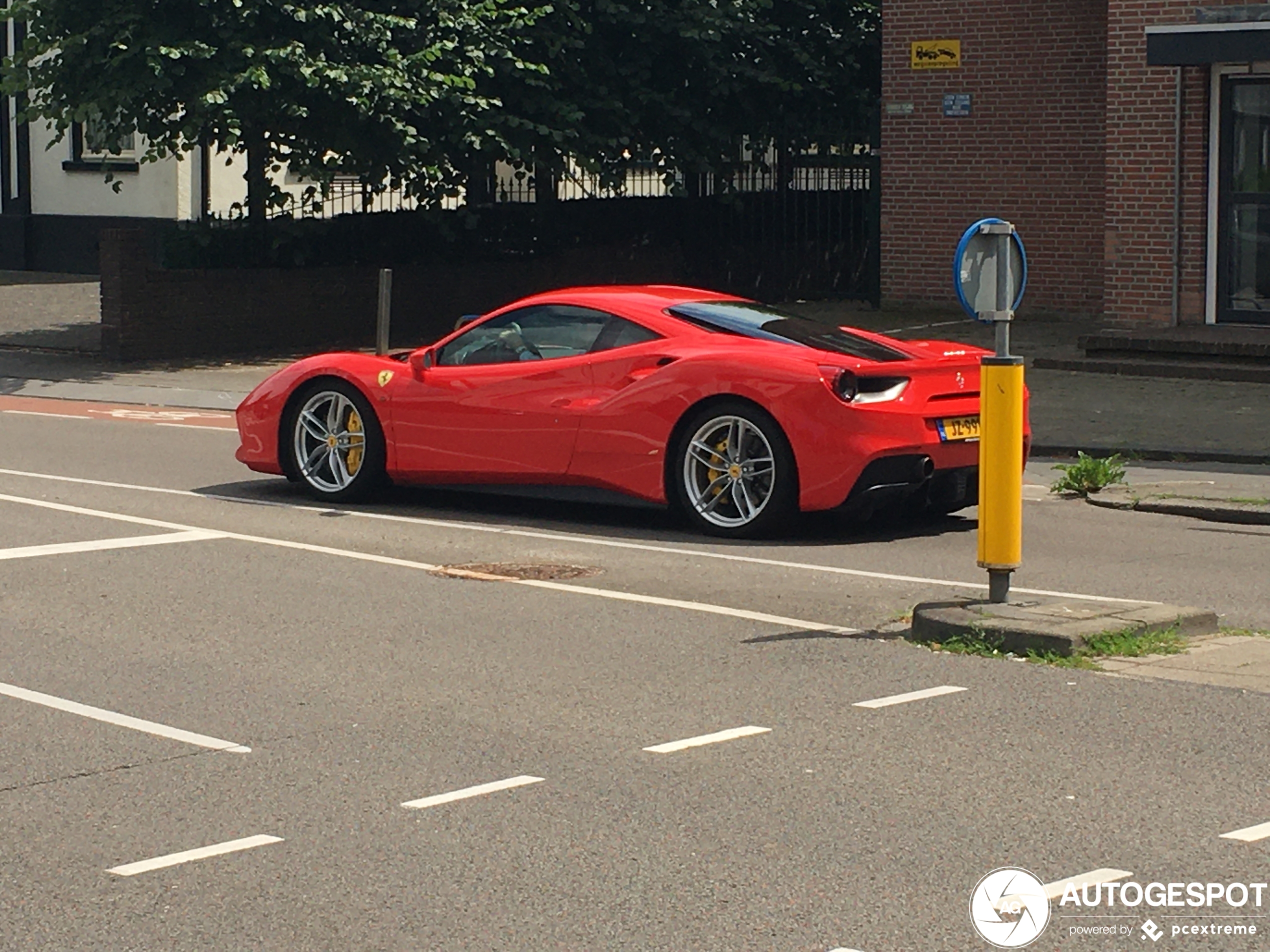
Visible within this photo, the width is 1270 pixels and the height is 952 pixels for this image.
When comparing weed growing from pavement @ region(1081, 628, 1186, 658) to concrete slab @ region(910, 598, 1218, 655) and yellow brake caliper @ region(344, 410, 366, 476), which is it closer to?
concrete slab @ region(910, 598, 1218, 655)

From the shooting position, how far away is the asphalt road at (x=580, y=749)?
5312 millimetres

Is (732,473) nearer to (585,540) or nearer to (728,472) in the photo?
(728,472)

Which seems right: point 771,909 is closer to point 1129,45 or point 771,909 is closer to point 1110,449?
point 1110,449

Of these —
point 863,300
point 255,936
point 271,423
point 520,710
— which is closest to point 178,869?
point 255,936

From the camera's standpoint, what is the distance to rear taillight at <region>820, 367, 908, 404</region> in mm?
11047

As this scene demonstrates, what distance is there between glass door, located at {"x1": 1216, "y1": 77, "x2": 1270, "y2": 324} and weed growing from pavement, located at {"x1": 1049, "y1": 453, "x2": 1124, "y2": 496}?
26.1 ft

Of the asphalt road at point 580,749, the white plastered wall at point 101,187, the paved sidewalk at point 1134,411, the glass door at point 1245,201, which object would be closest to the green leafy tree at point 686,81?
the paved sidewalk at point 1134,411

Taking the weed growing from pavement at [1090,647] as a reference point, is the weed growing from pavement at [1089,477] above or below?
above

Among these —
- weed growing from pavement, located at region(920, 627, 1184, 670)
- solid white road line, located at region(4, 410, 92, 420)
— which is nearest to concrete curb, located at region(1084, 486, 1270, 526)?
weed growing from pavement, located at region(920, 627, 1184, 670)

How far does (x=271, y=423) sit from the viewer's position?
13273 millimetres

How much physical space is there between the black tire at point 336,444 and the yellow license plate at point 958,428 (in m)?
3.47

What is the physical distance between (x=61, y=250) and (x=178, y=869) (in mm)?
30653

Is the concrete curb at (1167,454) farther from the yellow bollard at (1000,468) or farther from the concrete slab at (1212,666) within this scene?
the concrete slab at (1212,666)
